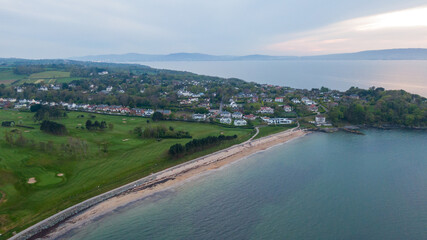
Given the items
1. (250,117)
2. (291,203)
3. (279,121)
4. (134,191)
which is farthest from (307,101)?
(134,191)

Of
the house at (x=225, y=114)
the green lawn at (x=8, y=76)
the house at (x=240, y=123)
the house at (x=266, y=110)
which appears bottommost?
the house at (x=240, y=123)

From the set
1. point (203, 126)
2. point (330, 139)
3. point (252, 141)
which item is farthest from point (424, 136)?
point (203, 126)

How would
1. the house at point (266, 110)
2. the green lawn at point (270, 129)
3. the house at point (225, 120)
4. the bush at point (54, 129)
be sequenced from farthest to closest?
the house at point (266, 110)
the house at point (225, 120)
the green lawn at point (270, 129)
the bush at point (54, 129)

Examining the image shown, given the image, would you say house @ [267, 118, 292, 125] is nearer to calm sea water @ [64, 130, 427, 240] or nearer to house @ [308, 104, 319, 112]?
house @ [308, 104, 319, 112]

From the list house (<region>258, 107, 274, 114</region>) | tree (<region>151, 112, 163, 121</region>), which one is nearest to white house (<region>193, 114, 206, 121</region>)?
tree (<region>151, 112, 163, 121</region>)

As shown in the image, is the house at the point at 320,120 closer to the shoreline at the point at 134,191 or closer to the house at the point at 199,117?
the shoreline at the point at 134,191

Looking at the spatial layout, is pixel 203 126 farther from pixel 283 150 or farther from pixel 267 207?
pixel 267 207

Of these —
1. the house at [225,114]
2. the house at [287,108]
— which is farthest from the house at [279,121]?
the house at [225,114]

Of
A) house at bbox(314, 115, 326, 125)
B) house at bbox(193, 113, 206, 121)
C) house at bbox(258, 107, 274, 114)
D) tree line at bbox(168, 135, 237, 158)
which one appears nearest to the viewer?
tree line at bbox(168, 135, 237, 158)
